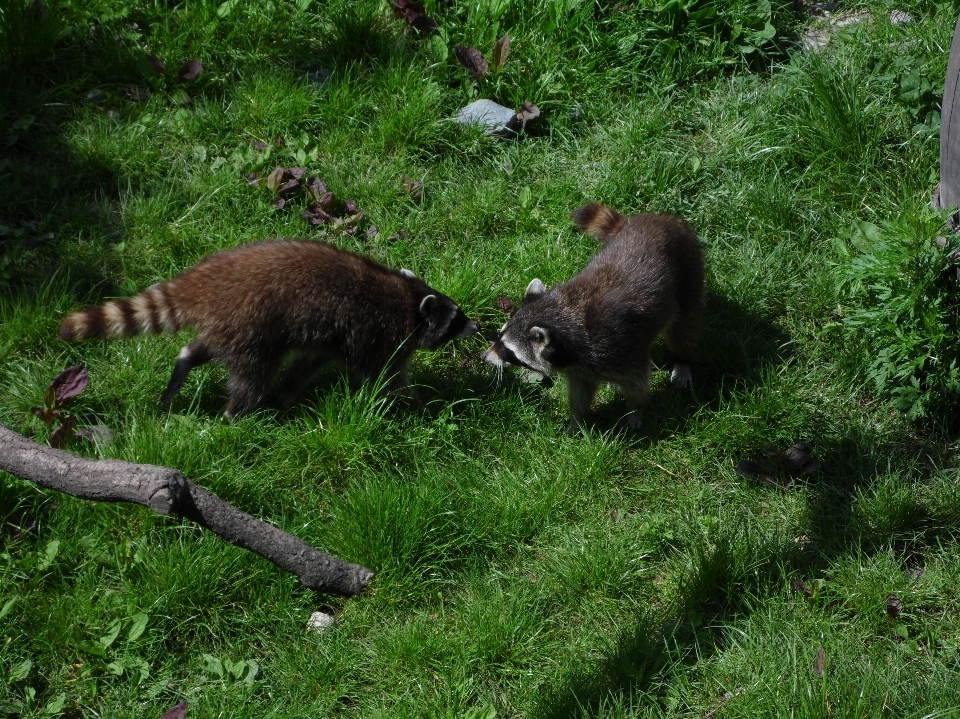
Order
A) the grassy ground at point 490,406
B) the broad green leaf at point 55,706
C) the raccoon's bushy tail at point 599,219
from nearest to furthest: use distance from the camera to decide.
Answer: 1. the broad green leaf at point 55,706
2. the grassy ground at point 490,406
3. the raccoon's bushy tail at point 599,219

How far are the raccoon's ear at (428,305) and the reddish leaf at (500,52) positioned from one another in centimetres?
194

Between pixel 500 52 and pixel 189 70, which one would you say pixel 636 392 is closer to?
pixel 500 52

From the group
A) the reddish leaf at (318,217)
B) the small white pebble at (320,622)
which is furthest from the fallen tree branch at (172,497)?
the reddish leaf at (318,217)

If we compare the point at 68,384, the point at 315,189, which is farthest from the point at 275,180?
the point at 68,384

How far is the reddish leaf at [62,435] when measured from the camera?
13.6 ft

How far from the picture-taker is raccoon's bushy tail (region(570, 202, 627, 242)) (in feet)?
17.2

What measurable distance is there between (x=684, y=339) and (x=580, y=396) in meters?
0.62

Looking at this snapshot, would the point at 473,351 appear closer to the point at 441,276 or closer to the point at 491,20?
the point at 441,276

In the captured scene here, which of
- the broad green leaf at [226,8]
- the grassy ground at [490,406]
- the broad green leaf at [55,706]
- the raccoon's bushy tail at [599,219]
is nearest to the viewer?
the broad green leaf at [55,706]

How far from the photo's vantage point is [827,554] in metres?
4.11

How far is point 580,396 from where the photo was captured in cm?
482

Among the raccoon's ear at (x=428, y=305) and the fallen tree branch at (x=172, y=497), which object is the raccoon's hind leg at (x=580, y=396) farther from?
the fallen tree branch at (x=172, y=497)

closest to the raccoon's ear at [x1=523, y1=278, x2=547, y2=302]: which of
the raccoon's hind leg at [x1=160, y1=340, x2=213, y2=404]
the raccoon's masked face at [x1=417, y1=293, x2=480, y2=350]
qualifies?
the raccoon's masked face at [x1=417, y1=293, x2=480, y2=350]

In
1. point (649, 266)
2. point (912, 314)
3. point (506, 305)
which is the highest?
point (912, 314)
